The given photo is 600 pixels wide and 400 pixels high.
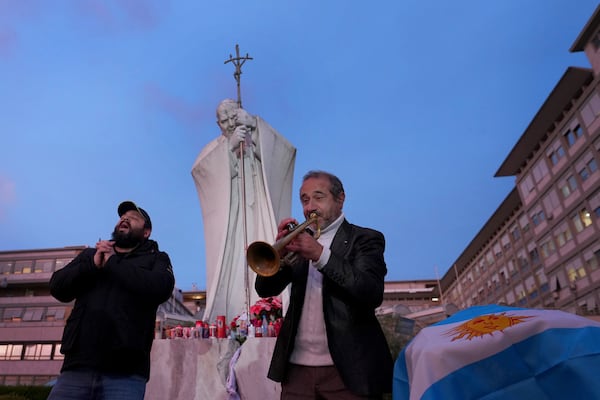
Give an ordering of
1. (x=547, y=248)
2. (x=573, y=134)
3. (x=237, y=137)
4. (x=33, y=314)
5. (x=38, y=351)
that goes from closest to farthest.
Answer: (x=237, y=137), (x=573, y=134), (x=547, y=248), (x=38, y=351), (x=33, y=314)

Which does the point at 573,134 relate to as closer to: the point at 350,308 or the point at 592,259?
the point at 592,259

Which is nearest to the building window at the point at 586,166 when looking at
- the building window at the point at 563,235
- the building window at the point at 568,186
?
the building window at the point at 568,186

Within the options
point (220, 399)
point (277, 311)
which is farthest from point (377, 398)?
point (277, 311)

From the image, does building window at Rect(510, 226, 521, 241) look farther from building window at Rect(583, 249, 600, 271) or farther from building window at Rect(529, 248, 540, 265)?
building window at Rect(583, 249, 600, 271)

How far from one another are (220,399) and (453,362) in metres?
4.50

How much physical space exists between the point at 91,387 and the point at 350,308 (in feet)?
4.87

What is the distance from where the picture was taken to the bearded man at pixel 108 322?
249 cm

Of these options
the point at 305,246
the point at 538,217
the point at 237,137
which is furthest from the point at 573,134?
the point at 305,246

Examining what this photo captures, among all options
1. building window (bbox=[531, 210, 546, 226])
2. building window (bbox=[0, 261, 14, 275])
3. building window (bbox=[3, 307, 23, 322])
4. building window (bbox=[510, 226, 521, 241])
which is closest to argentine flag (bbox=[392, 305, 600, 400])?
building window (bbox=[531, 210, 546, 226])

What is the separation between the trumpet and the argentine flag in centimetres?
90

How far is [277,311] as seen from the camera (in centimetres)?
711

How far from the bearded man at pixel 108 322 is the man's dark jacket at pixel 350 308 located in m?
0.76

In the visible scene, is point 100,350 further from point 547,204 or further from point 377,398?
point 547,204

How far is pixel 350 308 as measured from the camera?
2355 millimetres
